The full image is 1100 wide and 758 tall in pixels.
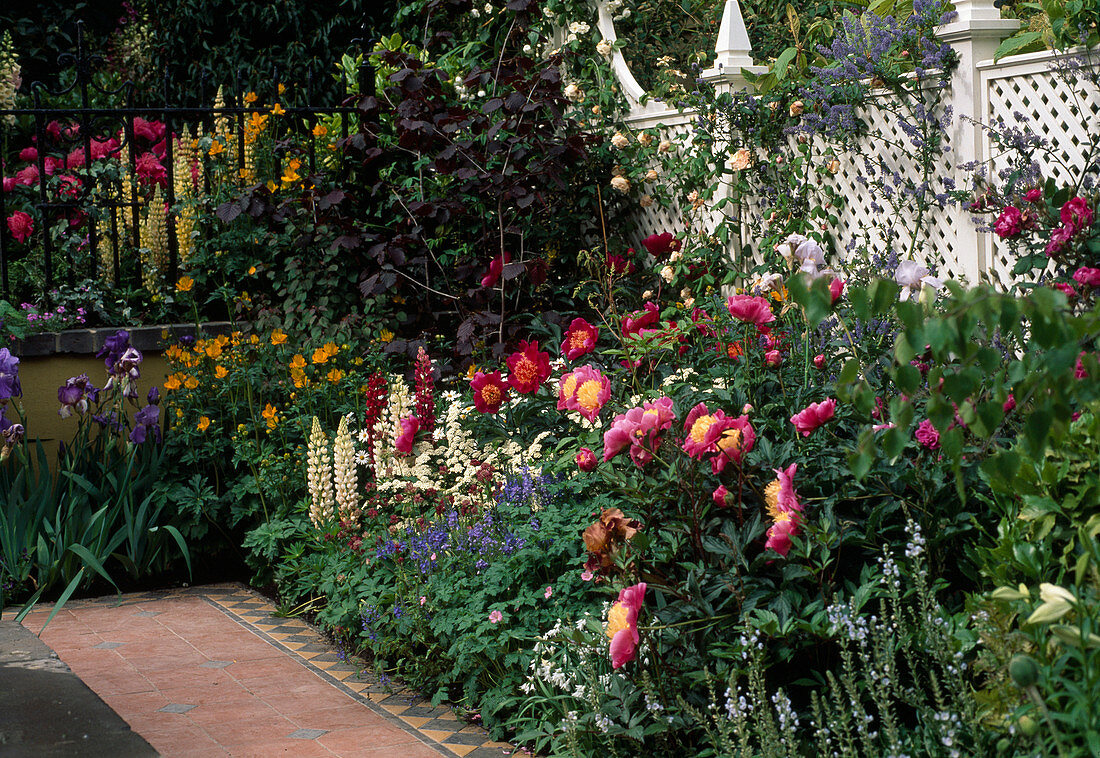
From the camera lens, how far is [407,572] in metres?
3.64

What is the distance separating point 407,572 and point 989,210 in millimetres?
2491

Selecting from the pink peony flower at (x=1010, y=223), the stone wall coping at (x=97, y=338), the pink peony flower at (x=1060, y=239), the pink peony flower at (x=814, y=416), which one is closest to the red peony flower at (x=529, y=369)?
the pink peony flower at (x=814, y=416)

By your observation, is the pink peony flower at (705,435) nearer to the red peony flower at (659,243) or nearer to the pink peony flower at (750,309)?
the pink peony flower at (750,309)

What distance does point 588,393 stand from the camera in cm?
310

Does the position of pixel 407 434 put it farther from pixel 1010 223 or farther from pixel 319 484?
pixel 1010 223

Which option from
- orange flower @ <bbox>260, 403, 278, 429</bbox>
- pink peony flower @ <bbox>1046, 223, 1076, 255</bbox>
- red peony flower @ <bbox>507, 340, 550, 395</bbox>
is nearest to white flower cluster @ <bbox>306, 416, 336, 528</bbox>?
orange flower @ <bbox>260, 403, 278, 429</bbox>

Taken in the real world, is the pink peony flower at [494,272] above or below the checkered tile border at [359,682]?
above

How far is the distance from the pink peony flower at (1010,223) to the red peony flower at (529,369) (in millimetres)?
1667

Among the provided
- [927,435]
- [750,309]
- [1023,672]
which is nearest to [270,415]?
[750,309]

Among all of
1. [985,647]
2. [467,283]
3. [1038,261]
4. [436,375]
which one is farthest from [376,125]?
[985,647]

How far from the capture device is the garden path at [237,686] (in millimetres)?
3098

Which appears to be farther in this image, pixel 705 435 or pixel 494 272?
pixel 494 272

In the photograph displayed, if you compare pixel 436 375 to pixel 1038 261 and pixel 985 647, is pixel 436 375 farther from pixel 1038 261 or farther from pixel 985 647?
pixel 985 647

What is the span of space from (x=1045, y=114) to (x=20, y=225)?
516 cm
